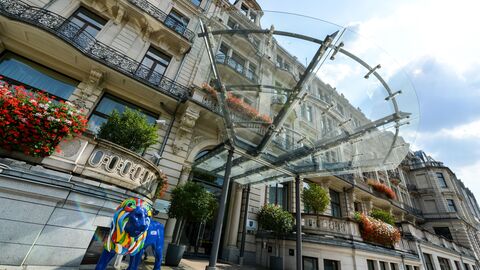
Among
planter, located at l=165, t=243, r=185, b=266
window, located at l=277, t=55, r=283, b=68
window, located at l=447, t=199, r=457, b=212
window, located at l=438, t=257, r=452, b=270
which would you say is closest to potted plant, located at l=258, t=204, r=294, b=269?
planter, located at l=165, t=243, r=185, b=266

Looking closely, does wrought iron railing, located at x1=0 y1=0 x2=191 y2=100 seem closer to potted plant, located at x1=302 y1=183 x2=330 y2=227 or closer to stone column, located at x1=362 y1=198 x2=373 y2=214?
potted plant, located at x1=302 y1=183 x2=330 y2=227

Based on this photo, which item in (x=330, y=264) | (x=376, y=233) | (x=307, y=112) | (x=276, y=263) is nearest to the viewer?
(x=307, y=112)

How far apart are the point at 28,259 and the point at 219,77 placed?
4909mm

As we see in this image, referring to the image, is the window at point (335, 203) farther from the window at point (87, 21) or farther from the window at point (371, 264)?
the window at point (87, 21)

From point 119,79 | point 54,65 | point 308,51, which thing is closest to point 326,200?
point 308,51

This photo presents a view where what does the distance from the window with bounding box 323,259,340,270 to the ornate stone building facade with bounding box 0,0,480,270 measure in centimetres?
4

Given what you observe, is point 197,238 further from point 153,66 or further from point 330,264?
point 153,66

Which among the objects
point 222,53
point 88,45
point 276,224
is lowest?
point 276,224

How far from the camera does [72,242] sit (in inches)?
140

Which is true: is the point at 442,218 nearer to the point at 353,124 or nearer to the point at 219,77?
the point at 353,124

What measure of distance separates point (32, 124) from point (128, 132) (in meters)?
2.49

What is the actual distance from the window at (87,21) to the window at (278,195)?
12.9 m

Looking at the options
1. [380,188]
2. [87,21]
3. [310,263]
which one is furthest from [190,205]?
[380,188]

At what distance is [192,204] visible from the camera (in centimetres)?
618
